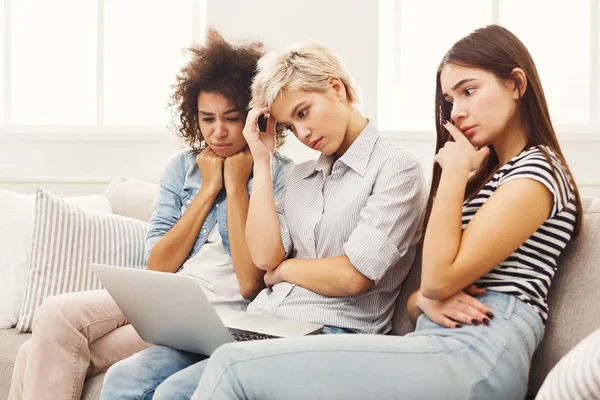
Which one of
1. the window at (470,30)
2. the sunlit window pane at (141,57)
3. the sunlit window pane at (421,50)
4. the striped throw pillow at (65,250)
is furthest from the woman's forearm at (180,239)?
the sunlit window pane at (141,57)

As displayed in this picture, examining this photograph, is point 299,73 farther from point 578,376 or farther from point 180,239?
point 578,376

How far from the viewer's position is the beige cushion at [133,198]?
2.39 m

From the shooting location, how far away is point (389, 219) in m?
1.48

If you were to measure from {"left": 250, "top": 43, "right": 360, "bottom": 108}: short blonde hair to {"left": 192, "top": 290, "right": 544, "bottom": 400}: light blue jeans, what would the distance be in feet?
2.27

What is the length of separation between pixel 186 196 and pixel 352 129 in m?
0.58

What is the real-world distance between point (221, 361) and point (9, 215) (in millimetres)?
1346

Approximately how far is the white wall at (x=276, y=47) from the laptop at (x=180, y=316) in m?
1.60

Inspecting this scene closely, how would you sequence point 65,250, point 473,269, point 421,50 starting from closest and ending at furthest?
point 473,269 < point 65,250 < point 421,50

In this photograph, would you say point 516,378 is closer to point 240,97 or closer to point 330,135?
point 330,135

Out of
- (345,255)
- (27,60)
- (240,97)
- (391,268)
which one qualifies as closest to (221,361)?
(345,255)

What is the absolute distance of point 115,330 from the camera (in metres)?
1.77

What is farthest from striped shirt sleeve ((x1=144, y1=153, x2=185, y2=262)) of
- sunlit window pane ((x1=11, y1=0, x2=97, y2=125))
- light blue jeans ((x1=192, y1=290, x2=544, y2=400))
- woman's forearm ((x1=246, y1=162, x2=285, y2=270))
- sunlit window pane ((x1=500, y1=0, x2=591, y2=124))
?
sunlit window pane ((x1=500, y1=0, x2=591, y2=124))

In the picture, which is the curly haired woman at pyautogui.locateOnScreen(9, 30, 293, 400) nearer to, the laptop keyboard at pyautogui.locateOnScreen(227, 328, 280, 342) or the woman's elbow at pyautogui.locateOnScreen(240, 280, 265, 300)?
the woman's elbow at pyautogui.locateOnScreen(240, 280, 265, 300)

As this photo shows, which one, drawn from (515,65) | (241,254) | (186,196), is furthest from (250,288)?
(515,65)
